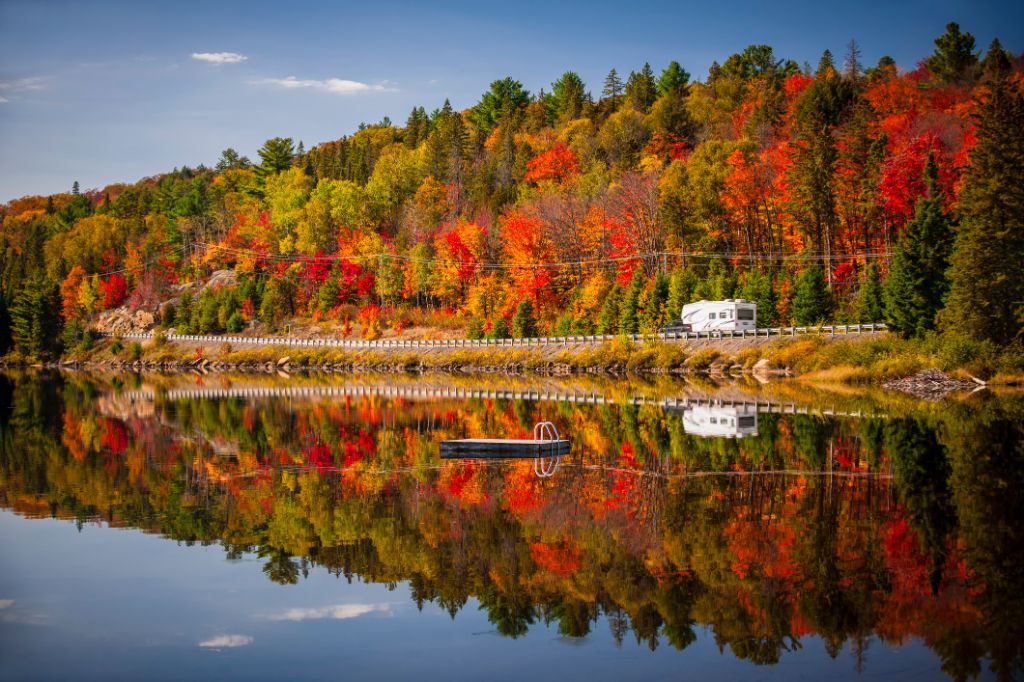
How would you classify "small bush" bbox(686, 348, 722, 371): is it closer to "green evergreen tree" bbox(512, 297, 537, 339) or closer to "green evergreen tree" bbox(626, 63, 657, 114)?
"green evergreen tree" bbox(512, 297, 537, 339)

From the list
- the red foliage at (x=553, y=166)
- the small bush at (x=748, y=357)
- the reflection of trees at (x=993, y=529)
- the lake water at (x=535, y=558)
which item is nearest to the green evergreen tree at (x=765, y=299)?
the small bush at (x=748, y=357)

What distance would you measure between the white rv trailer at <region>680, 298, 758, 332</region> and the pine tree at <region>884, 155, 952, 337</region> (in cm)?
1497

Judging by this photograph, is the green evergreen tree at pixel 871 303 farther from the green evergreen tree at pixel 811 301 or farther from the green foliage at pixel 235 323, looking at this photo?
the green foliage at pixel 235 323

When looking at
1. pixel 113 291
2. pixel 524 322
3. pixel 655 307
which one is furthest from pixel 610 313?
pixel 113 291

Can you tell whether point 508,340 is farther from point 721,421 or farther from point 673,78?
point 673,78

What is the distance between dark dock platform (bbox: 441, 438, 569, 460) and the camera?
25.8 metres

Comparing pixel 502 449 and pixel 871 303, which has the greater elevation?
pixel 871 303

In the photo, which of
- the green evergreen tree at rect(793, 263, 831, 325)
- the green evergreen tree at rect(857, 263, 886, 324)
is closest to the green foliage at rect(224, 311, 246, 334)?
the green evergreen tree at rect(793, 263, 831, 325)

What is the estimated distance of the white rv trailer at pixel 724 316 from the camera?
65.1m

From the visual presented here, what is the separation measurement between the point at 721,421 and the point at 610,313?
43.1m

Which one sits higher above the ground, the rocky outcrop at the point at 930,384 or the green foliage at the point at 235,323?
the green foliage at the point at 235,323

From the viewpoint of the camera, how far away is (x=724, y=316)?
65.2 metres

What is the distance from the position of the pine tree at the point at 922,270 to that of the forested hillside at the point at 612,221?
0.11 metres

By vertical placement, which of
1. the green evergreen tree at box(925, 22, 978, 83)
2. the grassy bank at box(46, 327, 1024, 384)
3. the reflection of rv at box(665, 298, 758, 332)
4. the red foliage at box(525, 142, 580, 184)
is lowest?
the grassy bank at box(46, 327, 1024, 384)
